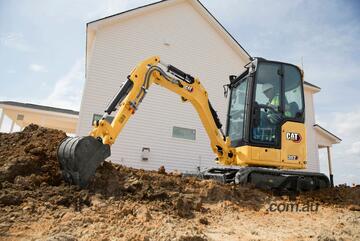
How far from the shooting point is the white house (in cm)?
1219

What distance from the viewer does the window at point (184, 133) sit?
1323 cm

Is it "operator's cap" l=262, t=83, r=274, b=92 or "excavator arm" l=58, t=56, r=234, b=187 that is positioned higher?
"operator's cap" l=262, t=83, r=274, b=92

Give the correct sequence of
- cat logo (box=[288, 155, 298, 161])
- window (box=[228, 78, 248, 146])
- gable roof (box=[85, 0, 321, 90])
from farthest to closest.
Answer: gable roof (box=[85, 0, 321, 90]) < window (box=[228, 78, 248, 146]) < cat logo (box=[288, 155, 298, 161])

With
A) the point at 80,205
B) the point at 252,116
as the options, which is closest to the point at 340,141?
the point at 252,116

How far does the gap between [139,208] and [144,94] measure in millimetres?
2455

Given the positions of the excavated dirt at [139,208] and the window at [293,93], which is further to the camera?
the window at [293,93]

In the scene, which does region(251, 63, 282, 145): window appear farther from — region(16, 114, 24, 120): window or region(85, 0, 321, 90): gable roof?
region(16, 114, 24, 120): window

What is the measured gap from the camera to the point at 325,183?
641cm

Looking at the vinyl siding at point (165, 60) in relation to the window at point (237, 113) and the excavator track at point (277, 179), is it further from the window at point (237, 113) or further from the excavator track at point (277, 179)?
the excavator track at point (277, 179)

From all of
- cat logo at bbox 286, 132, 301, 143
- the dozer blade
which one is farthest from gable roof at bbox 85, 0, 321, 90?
the dozer blade

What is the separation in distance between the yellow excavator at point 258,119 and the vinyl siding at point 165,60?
6007 millimetres

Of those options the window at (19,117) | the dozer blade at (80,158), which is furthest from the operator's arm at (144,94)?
the window at (19,117)

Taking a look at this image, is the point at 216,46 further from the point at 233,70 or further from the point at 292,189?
the point at 292,189

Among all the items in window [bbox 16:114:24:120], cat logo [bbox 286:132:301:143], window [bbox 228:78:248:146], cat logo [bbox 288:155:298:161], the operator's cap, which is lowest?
cat logo [bbox 288:155:298:161]
